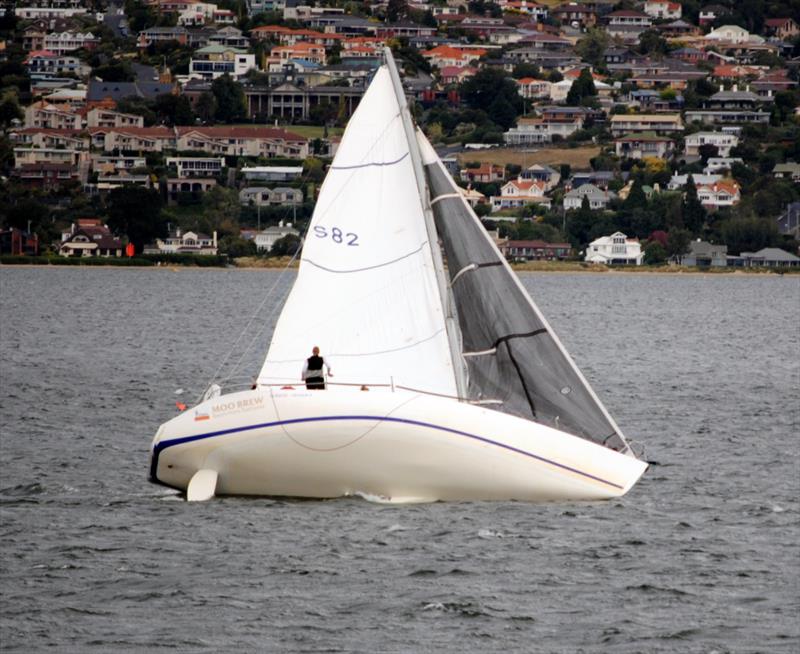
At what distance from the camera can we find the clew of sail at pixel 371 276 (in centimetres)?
3042

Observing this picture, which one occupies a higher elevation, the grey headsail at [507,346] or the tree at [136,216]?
the grey headsail at [507,346]

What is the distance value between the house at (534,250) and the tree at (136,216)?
99.7 ft

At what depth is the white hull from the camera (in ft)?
94.3

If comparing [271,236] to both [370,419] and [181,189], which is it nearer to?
[181,189]

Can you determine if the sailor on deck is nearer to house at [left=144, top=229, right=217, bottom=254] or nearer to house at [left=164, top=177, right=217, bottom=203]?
house at [left=144, top=229, right=217, bottom=254]

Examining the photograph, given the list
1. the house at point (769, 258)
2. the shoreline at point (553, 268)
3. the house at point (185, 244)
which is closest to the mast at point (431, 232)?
the shoreline at point (553, 268)

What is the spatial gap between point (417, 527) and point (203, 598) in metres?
4.73

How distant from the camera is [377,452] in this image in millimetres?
28969

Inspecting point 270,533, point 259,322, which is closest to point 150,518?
point 270,533

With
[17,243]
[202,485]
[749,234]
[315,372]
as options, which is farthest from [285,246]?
[315,372]

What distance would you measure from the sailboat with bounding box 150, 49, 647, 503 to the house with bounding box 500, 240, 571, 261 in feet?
476

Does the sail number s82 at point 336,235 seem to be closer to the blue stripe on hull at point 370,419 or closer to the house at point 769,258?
the blue stripe on hull at point 370,419

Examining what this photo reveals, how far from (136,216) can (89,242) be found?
5.42 meters

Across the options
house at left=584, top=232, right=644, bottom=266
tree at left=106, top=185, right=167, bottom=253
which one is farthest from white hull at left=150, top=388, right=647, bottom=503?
house at left=584, top=232, right=644, bottom=266
